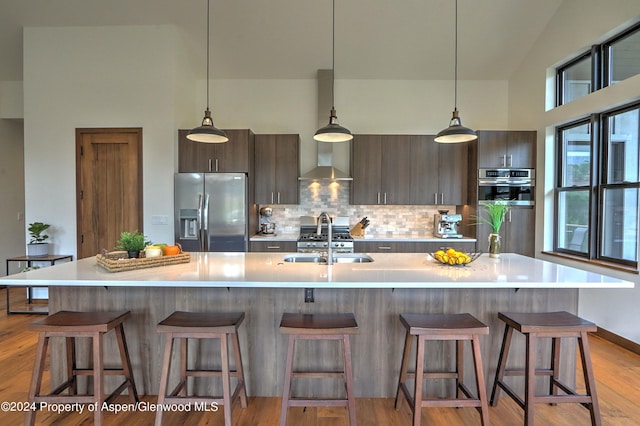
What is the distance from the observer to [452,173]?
4695 mm

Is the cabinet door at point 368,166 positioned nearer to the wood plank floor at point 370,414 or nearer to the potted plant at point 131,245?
the wood plank floor at point 370,414

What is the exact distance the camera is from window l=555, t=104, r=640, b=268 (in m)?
3.21

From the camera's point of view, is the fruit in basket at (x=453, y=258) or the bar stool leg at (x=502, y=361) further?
the fruit in basket at (x=453, y=258)

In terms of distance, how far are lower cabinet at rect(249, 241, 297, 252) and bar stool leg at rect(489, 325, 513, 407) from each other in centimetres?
283

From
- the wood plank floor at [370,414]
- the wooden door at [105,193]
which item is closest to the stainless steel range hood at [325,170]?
the wooden door at [105,193]

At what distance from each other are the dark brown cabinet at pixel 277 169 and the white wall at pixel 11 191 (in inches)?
162

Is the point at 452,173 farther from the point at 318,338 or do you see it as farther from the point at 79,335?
the point at 79,335

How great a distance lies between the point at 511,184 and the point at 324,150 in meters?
2.55

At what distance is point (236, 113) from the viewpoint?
511 cm

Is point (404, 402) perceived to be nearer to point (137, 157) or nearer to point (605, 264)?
point (605, 264)

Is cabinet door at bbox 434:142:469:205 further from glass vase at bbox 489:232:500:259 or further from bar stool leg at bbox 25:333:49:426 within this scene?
bar stool leg at bbox 25:333:49:426

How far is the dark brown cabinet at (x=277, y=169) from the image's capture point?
4.70m

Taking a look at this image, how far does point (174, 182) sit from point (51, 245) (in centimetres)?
180

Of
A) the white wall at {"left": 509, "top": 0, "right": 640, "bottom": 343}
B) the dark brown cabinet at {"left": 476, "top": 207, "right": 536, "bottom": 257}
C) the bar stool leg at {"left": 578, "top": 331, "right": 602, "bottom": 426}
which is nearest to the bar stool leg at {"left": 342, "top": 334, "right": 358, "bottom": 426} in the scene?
the bar stool leg at {"left": 578, "top": 331, "right": 602, "bottom": 426}
